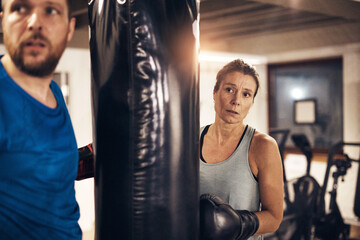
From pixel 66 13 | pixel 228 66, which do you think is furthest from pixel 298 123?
pixel 66 13

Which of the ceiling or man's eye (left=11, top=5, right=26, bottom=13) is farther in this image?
the ceiling

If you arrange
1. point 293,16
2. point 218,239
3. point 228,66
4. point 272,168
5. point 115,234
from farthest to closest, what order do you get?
1. point 293,16
2. point 228,66
3. point 272,168
4. point 218,239
5. point 115,234

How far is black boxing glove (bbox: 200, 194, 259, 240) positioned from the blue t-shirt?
46 cm

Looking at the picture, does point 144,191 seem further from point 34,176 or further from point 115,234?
point 34,176

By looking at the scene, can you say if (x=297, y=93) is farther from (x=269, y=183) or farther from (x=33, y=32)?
(x=33, y=32)

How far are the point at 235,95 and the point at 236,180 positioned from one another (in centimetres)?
38

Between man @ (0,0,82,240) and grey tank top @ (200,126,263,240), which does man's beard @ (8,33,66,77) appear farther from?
grey tank top @ (200,126,263,240)

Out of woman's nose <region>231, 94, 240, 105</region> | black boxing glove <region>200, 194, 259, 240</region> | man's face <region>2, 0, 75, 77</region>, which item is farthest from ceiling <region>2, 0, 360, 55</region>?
man's face <region>2, 0, 75, 77</region>

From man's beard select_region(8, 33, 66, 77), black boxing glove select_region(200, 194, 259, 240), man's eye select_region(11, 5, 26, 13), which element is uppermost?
man's eye select_region(11, 5, 26, 13)

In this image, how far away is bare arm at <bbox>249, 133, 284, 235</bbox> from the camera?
1.58 meters

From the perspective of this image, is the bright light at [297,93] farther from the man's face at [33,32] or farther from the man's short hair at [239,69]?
the man's face at [33,32]

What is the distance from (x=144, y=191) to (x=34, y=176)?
0.31 metres

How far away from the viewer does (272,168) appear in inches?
62.2

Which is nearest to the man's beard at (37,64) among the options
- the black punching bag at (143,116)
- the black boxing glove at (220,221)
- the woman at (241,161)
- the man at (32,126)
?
the man at (32,126)
